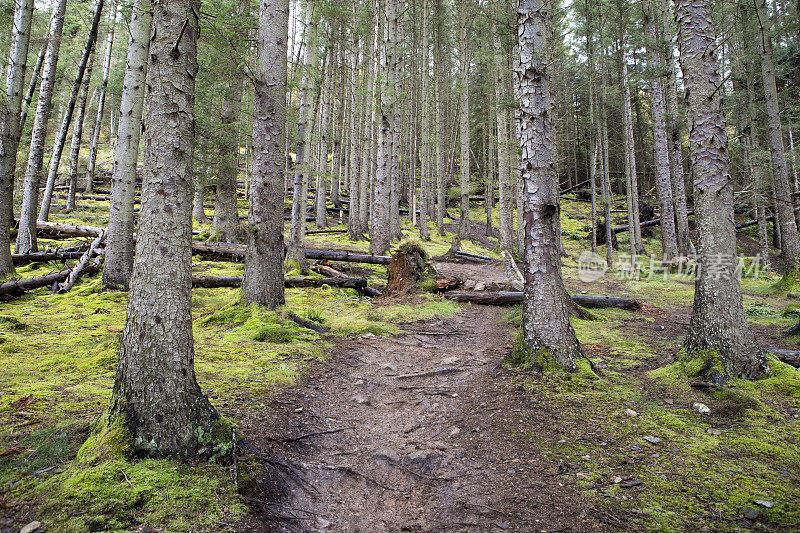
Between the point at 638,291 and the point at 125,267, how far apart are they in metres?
13.4

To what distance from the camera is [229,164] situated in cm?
1159

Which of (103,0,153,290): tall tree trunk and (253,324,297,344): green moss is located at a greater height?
(103,0,153,290): tall tree trunk

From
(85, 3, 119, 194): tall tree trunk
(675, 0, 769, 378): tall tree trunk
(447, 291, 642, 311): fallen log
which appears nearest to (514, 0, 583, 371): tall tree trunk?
(675, 0, 769, 378): tall tree trunk

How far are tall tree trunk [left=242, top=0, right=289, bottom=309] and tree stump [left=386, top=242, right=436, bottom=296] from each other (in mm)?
3965

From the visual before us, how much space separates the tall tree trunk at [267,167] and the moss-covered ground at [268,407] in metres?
0.49

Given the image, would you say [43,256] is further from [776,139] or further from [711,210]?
[776,139]

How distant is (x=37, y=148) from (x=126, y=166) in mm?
3146

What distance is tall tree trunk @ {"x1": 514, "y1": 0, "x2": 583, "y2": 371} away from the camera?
4.75m

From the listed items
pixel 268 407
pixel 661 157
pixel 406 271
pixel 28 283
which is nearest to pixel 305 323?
pixel 268 407

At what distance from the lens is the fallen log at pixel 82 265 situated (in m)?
8.05

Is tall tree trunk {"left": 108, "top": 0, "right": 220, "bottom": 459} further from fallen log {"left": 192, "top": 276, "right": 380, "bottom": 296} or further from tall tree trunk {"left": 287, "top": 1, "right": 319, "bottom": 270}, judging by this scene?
tall tree trunk {"left": 287, "top": 1, "right": 319, "bottom": 270}

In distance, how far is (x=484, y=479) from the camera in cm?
312

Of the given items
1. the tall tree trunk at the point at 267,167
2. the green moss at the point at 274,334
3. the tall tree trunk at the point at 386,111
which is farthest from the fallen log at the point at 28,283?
the tall tree trunk at the point at 386,111

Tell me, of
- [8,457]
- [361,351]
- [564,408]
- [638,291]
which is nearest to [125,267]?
[361,351]
